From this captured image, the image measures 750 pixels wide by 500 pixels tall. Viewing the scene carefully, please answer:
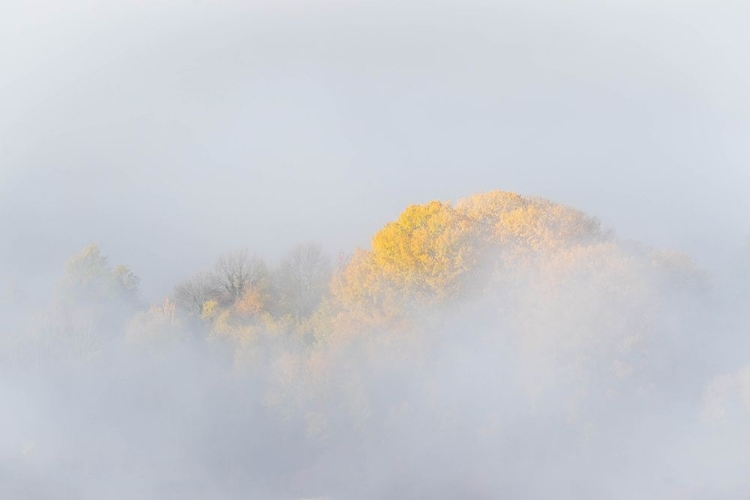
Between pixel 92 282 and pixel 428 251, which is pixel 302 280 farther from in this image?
pixel 428 251

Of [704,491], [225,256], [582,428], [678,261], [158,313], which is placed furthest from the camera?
[225,256]

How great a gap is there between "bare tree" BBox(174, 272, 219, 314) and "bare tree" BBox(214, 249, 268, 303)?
1.94 feet

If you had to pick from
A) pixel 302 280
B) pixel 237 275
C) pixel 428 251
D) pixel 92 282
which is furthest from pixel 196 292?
pixel 428 251

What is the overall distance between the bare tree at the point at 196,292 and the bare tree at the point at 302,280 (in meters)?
5.47

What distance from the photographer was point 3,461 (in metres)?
63.4

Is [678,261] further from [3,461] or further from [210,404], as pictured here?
[3,461]

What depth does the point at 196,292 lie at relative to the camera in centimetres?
8056

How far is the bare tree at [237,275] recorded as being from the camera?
80.2 m

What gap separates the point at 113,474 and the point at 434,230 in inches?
1071

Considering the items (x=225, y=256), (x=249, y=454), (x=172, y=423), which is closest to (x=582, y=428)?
(x=249, y=454)

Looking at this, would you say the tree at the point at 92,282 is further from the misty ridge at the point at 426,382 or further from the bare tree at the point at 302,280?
the bare tree at the point at 302,280

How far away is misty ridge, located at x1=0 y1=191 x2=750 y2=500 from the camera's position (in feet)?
198

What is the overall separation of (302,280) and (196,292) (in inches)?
350

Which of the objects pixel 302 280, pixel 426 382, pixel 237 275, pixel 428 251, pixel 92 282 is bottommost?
pixel 426 382
